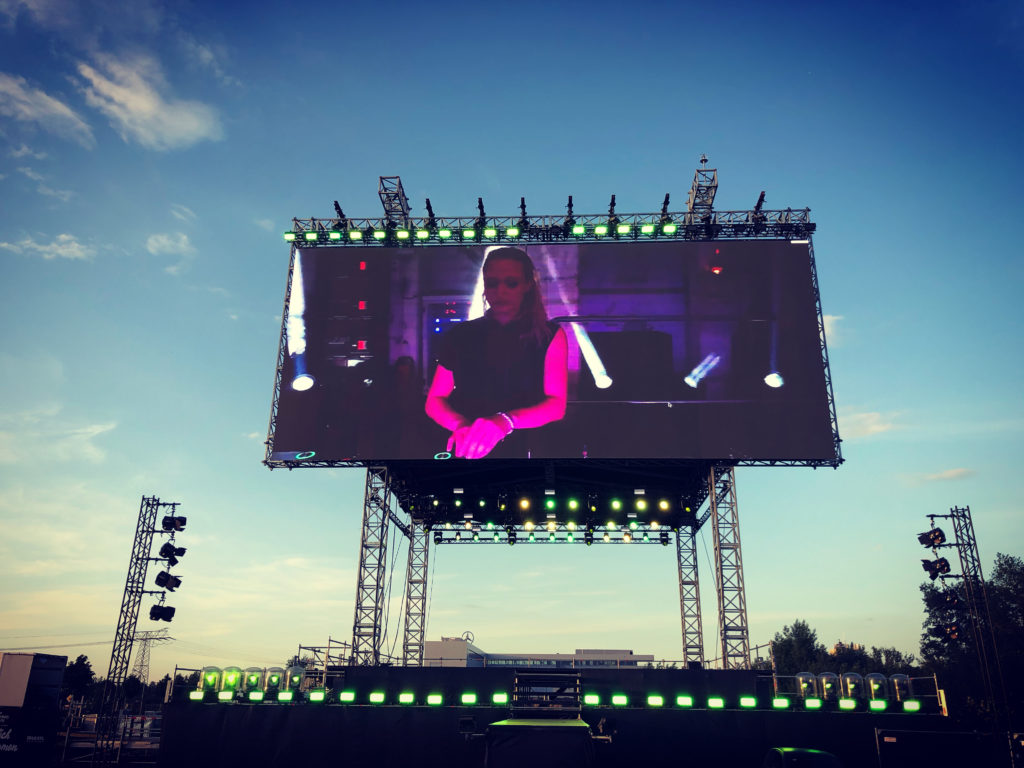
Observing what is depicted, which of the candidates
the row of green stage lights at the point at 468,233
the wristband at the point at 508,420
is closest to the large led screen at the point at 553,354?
the wristband at the point at 508,420

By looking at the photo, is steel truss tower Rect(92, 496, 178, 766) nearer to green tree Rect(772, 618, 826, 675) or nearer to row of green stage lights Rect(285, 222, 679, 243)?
row of green stage lights Rect(285, 222, 679, 243)

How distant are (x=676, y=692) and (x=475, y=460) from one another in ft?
36.9

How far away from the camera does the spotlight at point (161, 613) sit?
2605cm

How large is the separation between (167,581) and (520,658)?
43373 millimetres

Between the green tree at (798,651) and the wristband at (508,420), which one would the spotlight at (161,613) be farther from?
the green tree at (798,651)

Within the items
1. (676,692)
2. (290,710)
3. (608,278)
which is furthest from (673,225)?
(290,710)

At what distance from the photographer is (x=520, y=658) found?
6381cm

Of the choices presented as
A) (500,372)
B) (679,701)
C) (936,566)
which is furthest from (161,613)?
(936,566)

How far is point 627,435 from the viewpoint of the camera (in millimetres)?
27938

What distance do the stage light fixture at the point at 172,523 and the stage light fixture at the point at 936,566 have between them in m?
26.3

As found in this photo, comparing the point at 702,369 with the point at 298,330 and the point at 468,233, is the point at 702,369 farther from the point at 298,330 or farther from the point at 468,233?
the point at 298,330

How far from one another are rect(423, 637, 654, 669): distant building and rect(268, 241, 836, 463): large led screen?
19911 millimetres

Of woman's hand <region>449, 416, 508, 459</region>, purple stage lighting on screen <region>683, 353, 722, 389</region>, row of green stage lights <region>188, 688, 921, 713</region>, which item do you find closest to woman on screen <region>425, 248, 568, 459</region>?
woman's hand <region>449, 416, 508, 459</region>

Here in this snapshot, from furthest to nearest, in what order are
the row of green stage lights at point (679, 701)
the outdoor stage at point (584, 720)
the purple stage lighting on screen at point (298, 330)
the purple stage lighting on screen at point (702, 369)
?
1. the purple stage lighting on screen at point (298, 330)
2. the purple stage lighting on screen at point (702, 369)
3. the row of green stage lights at point (679, 701)
4. the outdoor stage at point (584, 720)
